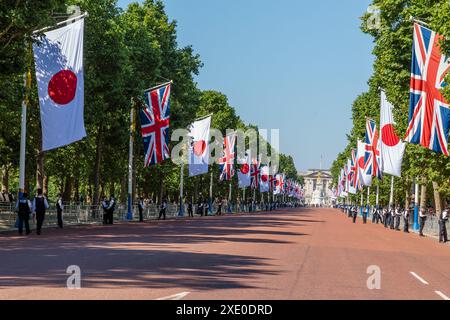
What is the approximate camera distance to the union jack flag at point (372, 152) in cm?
5466

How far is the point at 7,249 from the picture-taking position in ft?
75.5

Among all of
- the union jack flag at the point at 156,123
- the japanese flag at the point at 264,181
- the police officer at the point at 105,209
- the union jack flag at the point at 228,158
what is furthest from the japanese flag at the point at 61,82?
the japanese flag at the point at 264,181

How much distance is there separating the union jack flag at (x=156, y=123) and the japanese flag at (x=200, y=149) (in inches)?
458

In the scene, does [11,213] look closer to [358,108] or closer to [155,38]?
[155,38]

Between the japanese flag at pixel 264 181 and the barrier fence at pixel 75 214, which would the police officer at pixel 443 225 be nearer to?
the barrier fence at pixel 75 214

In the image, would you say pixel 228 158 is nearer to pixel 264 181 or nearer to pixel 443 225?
pixel 264 181

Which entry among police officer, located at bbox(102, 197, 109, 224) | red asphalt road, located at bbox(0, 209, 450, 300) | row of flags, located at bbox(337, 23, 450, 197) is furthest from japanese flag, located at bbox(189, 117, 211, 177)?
red asphalt road, located at bbox(0, 209, 450, 300)

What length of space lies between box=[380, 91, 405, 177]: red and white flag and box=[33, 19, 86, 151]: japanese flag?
68.8 feet

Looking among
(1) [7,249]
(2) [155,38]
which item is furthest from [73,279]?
(2) [155,38]

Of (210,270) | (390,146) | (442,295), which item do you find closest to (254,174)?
(390,146)

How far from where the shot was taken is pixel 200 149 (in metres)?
60.5

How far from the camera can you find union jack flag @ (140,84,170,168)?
48.2 metres

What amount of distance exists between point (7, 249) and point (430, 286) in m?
12.8

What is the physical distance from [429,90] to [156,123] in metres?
22.6
